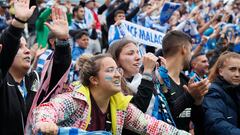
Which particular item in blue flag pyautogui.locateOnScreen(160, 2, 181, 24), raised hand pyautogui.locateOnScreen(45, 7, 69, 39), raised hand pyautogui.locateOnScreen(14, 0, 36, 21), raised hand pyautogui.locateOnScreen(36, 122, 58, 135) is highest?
raised hand pyautogui.locateOnScreen(14, 0, 36, 21)

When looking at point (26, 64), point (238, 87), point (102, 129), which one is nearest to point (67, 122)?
point (102, 129)

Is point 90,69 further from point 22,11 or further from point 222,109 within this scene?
point 222,109

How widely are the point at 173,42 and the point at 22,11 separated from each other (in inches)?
59.2

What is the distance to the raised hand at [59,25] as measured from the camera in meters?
3.77

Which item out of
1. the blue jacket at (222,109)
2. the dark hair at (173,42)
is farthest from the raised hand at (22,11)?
the blue jacket at (222,109)

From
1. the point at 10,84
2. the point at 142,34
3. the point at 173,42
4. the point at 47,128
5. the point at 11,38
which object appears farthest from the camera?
the point at 142,34

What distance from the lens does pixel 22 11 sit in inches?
146

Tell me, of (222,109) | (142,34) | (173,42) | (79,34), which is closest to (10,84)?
(173,42)

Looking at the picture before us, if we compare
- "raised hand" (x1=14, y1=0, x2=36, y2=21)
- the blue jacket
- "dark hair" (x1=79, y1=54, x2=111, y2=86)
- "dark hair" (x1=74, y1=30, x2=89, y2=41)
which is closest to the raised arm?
"raised hand" (x1=14, y1=0, x2=36, y2=21)

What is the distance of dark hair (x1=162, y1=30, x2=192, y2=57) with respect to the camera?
468cm

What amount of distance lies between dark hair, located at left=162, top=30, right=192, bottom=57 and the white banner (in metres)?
1.46

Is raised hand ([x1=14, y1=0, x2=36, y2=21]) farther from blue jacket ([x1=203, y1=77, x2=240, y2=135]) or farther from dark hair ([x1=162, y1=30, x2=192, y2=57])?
blue jacket ([x1=203, y1=77, x2=240, y2=135])

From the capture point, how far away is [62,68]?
3809mm

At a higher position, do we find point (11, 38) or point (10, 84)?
point (11, 38)
